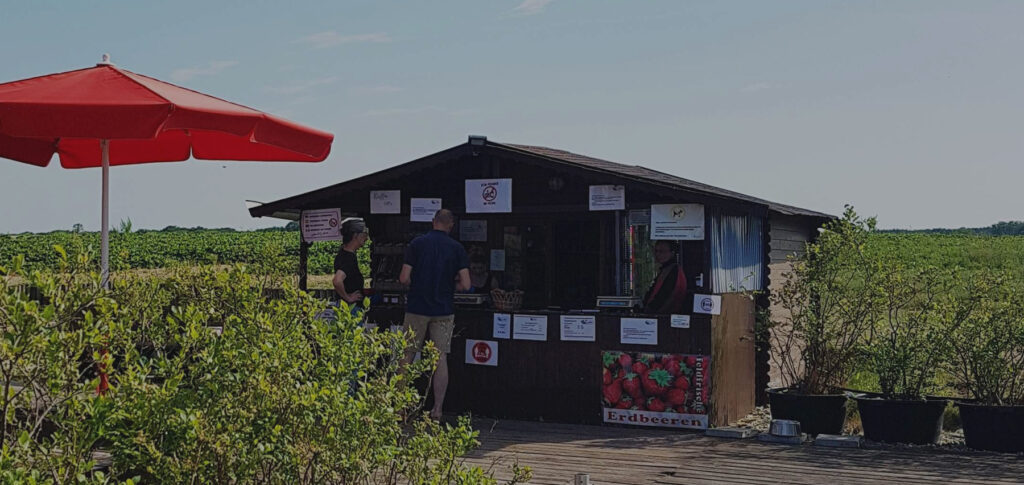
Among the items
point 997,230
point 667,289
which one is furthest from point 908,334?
point 997,230

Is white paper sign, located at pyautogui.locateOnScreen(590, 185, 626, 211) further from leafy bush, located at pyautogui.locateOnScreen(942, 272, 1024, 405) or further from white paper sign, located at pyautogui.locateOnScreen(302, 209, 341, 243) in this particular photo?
leafy bush, located at pyautogui.locateOnScreen(942, 272, 1024, 405)

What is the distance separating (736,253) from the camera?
416 inches

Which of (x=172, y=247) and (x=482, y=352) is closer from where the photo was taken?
(x=482, y=352)

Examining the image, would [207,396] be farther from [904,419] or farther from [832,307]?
[832,307]

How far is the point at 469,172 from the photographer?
36.9ft

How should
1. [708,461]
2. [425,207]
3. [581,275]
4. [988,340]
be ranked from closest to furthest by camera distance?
1. [708,461]
2. [988,340]
3. [425,207]
4. [581,275]

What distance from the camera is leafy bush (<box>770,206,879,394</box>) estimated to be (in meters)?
9.34

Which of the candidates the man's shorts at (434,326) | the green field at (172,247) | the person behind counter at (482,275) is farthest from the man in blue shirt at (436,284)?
the green field at (172,247)

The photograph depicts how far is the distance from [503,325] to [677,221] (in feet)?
5.64

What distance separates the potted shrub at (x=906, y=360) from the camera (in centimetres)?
865

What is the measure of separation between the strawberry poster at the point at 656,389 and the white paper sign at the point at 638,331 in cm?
11

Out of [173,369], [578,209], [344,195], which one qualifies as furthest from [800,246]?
[173,369]

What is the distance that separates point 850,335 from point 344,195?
499 centimetres

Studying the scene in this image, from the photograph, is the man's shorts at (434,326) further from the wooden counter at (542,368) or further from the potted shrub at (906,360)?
the potted shrub at (906,360)
